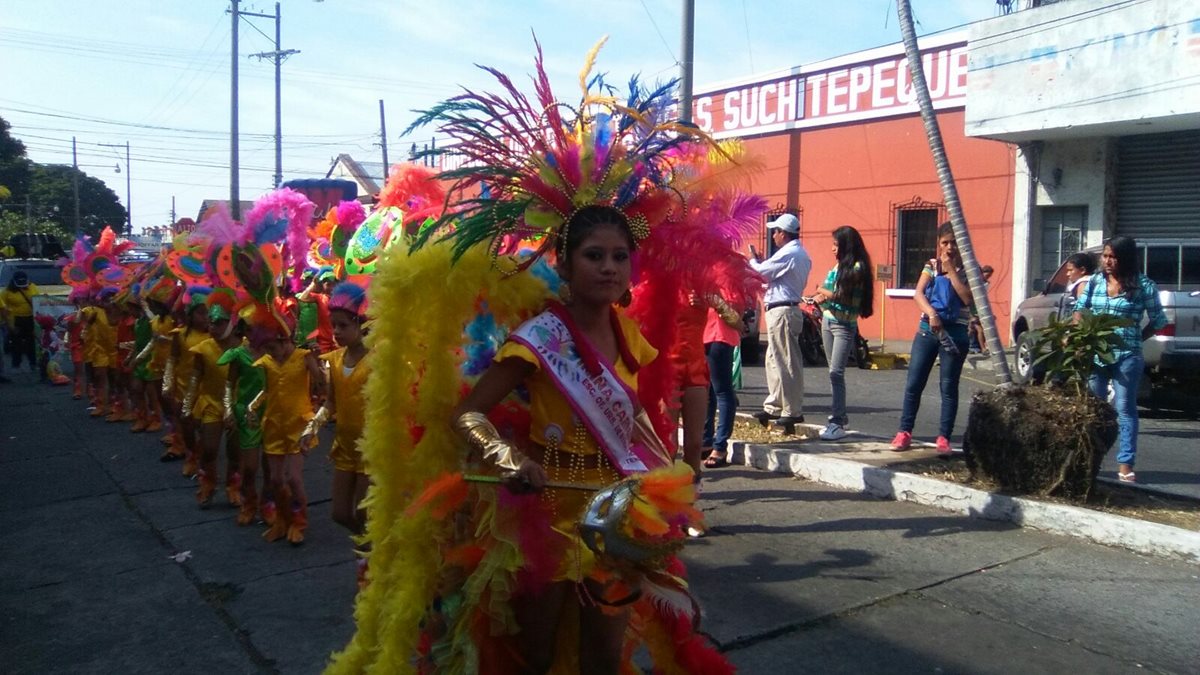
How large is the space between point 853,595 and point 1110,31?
13.4 metres

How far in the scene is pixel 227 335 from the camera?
22.5 feet

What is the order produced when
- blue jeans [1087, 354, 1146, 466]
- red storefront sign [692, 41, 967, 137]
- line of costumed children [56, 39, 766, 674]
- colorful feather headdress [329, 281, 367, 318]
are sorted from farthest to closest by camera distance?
red storefront sign [692, 41, 967, 137], blue jeans [1087, 354, 1146, 466], colorful feather headdress [329, 281, 367, 318], line of costumed children [56, 39, 766, 674]

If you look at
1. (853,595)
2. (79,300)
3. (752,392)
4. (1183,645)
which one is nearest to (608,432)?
(853,595)

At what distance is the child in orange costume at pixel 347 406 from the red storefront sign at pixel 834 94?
12677 millimetres

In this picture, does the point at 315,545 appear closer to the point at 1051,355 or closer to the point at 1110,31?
the point at 1051,355

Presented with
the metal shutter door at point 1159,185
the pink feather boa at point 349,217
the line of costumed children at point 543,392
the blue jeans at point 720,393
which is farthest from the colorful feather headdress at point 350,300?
the metal shutter door at point 1159,185

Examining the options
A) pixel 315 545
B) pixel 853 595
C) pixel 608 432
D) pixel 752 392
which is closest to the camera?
pixel 608 432

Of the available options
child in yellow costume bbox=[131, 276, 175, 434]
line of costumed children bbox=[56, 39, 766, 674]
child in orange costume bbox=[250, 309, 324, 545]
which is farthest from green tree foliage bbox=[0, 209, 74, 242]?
line of costumed children bbox=[56, 39, 766, 674]

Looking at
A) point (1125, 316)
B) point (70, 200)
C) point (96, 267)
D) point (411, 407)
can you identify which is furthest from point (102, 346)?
point (70, 200)

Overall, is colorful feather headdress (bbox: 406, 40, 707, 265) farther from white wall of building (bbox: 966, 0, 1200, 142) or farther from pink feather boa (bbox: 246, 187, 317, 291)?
white wall of building (bbox: 966, 0, 1200, 142)

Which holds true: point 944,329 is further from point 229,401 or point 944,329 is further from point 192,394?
point 192,394

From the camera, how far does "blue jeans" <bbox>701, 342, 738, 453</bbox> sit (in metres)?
6.91

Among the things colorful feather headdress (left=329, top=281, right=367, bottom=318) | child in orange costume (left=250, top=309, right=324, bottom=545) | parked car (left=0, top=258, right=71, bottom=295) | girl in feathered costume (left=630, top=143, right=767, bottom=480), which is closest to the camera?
girl in feathered costume (left=630, top=143, right=767, bottom=480)

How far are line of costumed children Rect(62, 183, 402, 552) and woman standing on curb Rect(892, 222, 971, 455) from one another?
404 cm
